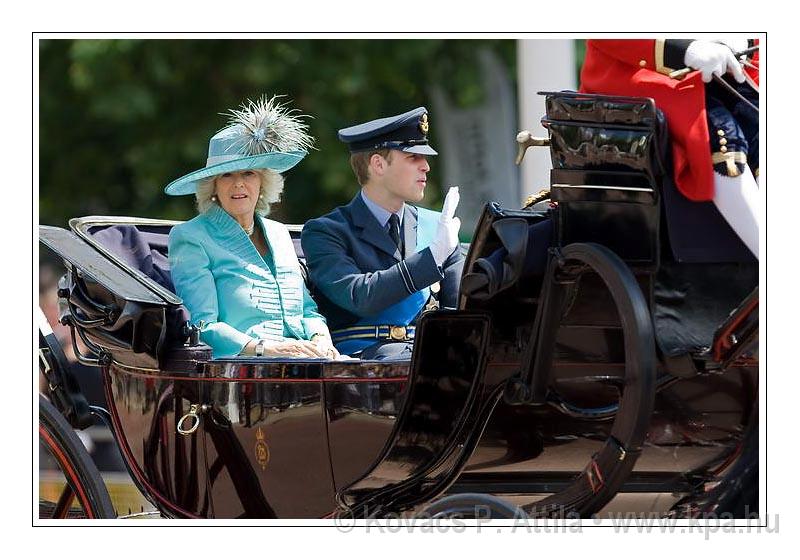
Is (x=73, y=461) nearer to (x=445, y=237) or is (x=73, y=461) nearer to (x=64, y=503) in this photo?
(x=64, y=503)

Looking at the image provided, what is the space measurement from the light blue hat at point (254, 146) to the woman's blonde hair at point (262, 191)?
0.03m

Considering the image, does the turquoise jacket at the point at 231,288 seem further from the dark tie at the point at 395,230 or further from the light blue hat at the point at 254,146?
the dark tie at the point at 395,230

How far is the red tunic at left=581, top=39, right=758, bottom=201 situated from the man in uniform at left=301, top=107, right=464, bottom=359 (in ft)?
2.25

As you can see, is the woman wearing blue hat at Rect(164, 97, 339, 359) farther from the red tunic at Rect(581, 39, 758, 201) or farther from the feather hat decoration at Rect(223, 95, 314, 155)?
the red tunic at Rect(581, 39, 758, 201)

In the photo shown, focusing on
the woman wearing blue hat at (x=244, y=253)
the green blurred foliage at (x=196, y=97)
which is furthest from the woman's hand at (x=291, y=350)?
the green blurred foliage at (x=196, y=97)

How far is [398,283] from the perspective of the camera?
322cm

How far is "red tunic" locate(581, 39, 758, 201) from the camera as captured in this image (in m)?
2.53

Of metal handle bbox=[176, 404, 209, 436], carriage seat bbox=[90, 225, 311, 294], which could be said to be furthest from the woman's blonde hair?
metal handle bbox=[176, 404, 209, 436]

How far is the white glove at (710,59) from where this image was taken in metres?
2.57

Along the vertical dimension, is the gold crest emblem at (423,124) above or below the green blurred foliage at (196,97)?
below
